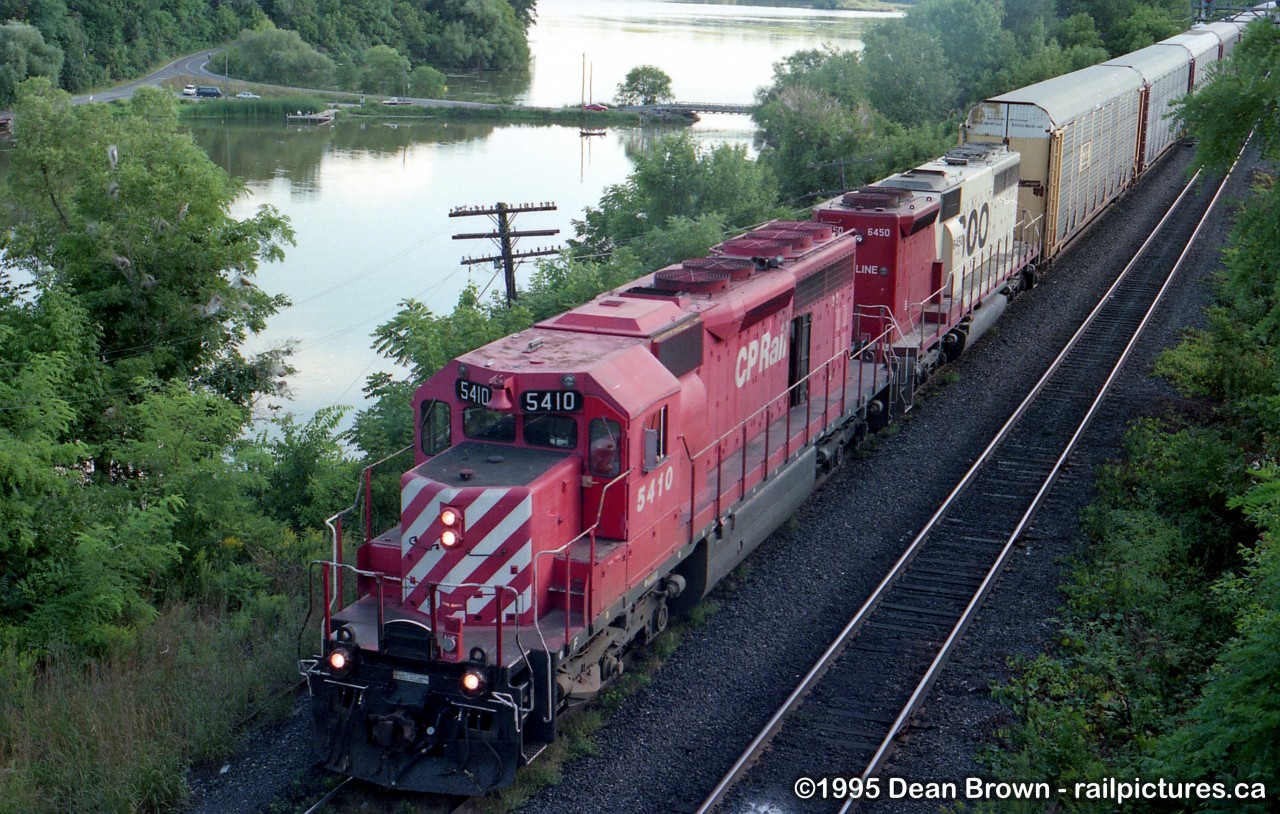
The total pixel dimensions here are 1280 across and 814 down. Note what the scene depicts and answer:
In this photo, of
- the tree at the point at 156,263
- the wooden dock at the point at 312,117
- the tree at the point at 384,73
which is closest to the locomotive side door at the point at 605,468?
the tree at the point at 156,263

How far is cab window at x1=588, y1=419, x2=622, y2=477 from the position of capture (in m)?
9.59

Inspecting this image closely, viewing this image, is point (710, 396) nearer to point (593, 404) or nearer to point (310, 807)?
point (593, 404)

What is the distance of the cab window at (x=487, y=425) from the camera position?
31.9 ft

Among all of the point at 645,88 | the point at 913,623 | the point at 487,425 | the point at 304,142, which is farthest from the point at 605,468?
the point at 645,88

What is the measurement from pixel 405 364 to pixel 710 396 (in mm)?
8997

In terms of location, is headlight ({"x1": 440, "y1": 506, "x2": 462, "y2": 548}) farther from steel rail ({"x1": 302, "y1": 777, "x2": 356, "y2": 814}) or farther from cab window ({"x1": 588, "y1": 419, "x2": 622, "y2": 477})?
steel rail ({"x1": 302, "y1": 777, "x2": 356, "y2": 814})

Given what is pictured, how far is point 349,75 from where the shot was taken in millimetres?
76500

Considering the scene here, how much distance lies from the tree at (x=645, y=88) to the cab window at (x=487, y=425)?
211 feet

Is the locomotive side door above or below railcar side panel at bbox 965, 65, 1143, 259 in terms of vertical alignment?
below

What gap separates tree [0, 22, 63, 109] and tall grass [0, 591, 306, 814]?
48.6 m

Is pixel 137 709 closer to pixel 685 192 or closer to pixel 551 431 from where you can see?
pixel 551 431

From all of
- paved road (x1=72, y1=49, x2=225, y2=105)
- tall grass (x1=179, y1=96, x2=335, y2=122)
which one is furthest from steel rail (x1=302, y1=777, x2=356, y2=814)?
paved road (x1=72, y1=49, x2=225, y2=105)

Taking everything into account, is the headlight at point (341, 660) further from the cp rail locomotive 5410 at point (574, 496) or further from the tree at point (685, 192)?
the tree at point (685, 192)

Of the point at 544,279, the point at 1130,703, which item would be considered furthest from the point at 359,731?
the point at 544,279
